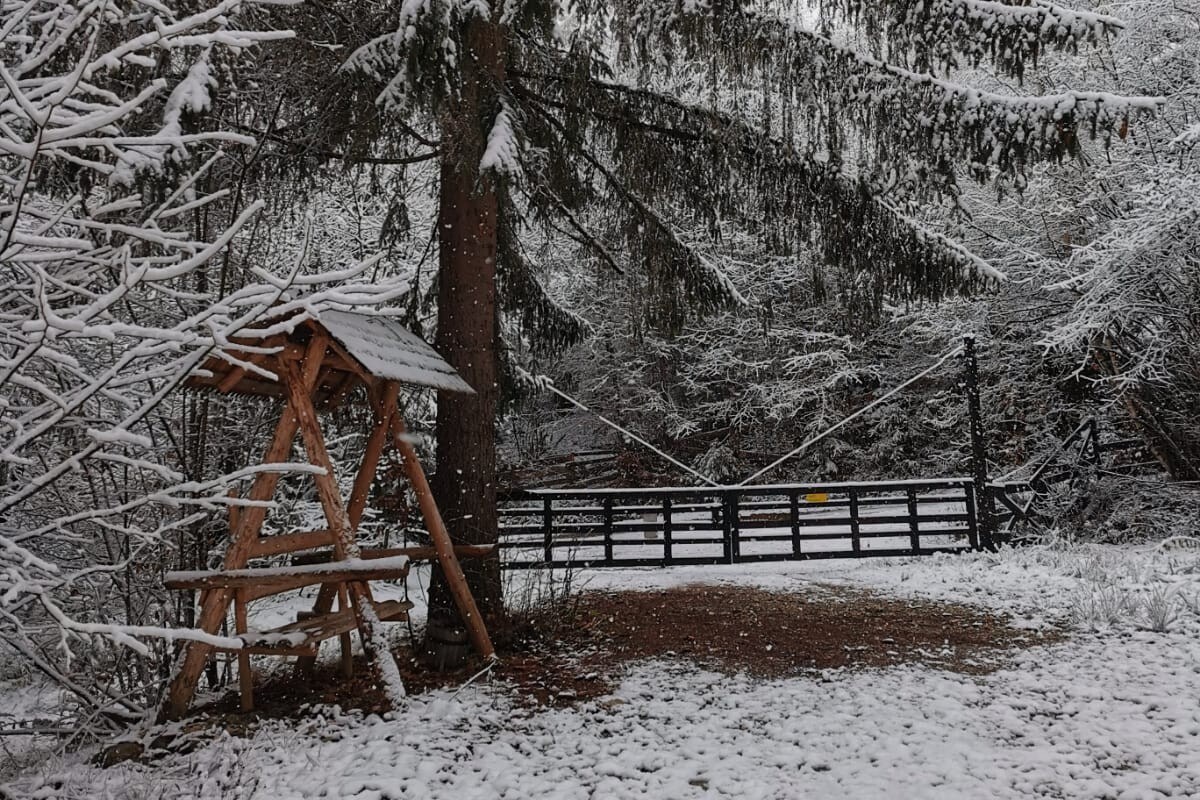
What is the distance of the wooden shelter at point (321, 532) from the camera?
12.4 feet

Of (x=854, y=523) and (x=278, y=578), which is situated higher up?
(x=278, y=578)

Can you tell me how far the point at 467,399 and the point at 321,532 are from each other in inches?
52.1

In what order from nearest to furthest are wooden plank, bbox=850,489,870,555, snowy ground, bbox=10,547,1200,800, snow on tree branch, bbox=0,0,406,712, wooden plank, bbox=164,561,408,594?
snow on tree branch, bbox=0,0,406,712 → snowy ground, bbox=10,547,1200,800 → wooden plank, bbox=164,561,408,594 → wooden plank, bbox=850,489,870,555

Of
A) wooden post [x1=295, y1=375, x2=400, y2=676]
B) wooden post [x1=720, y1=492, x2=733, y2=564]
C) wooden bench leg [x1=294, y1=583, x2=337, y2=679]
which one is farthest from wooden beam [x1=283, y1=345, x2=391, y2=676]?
wooden post [x1=720, y1=492, x2=733, y2=564]

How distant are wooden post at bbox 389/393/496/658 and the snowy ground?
428 millimetres

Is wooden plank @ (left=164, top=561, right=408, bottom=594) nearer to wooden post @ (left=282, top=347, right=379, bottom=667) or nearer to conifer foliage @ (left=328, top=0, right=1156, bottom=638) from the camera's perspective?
wooden post @ (left=282, top=347, right=379, bottom=667)

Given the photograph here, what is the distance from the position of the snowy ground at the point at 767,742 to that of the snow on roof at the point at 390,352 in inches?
73.4

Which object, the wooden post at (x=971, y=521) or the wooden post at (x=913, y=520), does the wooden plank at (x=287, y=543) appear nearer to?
the wooden post at (x=913, y=520)

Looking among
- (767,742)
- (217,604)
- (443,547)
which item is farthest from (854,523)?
(217,604)

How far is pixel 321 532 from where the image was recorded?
15.5 ft

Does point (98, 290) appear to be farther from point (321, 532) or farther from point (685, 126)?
point (685, 126)

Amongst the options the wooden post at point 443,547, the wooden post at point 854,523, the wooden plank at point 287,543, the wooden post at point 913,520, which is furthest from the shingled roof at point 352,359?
the wooden post at point 913,520

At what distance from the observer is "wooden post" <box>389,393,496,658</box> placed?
182 inches

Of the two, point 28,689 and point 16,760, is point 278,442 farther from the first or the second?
point 28,689
